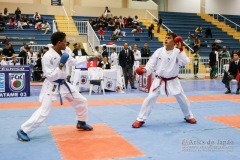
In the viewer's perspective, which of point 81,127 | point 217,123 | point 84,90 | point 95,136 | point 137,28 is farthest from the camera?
point 137,28

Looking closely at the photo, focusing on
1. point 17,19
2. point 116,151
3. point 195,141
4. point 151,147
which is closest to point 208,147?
point 195,141

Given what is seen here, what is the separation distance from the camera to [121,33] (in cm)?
2214

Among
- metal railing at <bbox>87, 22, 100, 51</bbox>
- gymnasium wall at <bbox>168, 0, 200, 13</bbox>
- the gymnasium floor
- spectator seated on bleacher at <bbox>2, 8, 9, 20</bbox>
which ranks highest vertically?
gymnasium wall at <bbox>168, 0, 200, 13</bbox>

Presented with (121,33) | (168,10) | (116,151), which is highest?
(168,10)

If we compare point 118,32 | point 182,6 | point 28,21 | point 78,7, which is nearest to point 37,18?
point 28,21

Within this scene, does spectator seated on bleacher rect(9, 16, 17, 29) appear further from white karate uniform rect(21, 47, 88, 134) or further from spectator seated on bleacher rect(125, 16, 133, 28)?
white karate uniform rect(21, 47, 88, 134)

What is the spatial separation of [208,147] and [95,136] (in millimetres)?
1832

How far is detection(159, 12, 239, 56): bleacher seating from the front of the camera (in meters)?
24.0

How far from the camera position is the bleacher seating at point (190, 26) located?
24017 mm

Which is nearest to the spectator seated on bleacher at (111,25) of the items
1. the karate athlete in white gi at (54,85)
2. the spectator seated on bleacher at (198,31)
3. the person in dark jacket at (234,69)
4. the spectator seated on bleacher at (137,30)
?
the spectator seated on bleacher at (137,30)

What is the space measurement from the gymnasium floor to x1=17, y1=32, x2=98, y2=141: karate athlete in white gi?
312 mm

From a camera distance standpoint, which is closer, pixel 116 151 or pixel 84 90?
pixel 116 151

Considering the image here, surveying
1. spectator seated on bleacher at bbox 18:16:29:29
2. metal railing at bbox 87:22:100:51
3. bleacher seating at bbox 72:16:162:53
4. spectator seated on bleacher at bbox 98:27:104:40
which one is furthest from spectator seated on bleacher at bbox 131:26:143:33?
spectator seated on bleacher at bbox 18:16:29:29

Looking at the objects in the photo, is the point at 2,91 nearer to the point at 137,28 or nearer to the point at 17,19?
the point at 17,19
